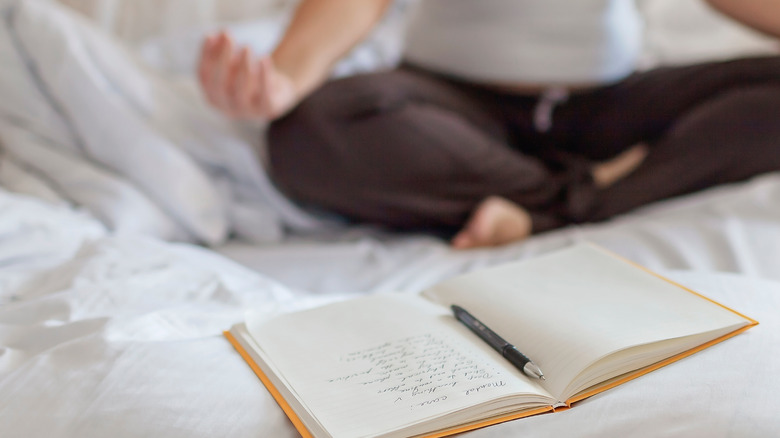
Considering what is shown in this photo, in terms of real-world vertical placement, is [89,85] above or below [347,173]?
above

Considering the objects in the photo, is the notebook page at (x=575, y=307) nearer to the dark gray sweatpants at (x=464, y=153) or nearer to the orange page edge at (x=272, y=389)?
the orange page edge at (x=272, y=389)

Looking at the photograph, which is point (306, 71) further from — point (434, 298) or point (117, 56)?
point (434, 298)

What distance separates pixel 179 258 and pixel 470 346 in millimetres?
326

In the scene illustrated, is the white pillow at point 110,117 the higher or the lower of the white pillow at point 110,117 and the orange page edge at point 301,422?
the higher

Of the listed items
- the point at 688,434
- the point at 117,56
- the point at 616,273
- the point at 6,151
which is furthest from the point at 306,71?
the point at 688,434

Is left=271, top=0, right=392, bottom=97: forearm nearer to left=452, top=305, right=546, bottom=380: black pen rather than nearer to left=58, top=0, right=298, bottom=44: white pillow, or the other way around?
left=58, top=0, right=298, bottom=44: white pillow

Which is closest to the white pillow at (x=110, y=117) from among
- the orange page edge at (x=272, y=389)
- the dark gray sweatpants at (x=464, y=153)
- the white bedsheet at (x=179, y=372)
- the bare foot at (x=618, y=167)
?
the dark gray sweatpants at (x=464, y=153)

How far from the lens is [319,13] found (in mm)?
929

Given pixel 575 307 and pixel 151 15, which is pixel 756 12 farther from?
pixel 151 15

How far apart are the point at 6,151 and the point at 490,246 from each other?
64 centimetres

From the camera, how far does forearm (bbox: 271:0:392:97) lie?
87 centimetres

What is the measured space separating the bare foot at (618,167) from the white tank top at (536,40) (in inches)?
4.8

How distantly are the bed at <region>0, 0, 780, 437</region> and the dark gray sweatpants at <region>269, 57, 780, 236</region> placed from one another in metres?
0.04

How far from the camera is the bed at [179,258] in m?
0.37
